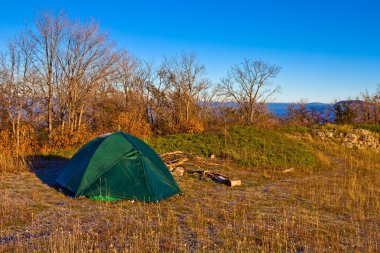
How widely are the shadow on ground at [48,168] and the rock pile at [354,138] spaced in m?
14.7

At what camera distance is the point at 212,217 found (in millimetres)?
7039

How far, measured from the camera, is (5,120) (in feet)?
63.0

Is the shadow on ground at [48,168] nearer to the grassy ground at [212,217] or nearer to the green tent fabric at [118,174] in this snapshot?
the grassy ground at [212,217]

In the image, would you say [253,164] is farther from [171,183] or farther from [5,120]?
[5,120]

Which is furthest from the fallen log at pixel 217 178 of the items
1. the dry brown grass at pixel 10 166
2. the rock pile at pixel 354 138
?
the rock pile at pixel 354 138

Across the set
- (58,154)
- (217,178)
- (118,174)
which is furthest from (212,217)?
(58,154)

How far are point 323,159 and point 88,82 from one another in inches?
534

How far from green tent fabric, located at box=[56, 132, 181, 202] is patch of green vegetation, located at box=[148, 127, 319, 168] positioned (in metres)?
5.70

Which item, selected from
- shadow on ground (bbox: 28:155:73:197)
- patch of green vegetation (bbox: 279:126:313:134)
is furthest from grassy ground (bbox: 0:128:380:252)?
patch of green vegetation (bbox: 279:126:313:134)

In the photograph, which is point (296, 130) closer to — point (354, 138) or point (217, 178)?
point (354, 138)

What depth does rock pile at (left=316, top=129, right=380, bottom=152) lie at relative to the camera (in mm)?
20422

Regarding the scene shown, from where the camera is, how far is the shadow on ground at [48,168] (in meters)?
9.91

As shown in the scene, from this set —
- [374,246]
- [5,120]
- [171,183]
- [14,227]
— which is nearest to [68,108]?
[5,120]

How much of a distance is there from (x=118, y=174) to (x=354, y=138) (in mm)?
16819
